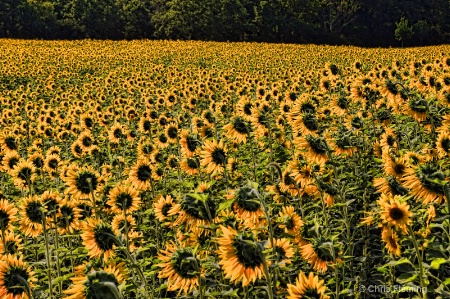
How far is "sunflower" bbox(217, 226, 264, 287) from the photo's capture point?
2564mm

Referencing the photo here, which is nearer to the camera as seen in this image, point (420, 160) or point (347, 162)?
point (420, 160)

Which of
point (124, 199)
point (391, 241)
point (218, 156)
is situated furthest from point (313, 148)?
point (124, 199)

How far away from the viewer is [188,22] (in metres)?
54.0

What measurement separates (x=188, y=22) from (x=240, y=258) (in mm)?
53503

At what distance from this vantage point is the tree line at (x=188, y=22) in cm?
5356

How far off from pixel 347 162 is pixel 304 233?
3175 millimetres

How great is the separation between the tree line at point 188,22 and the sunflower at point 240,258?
172 ft

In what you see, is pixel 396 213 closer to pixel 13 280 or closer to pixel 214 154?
pixel 214 154

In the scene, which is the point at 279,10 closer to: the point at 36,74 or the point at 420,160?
the point at 36,74

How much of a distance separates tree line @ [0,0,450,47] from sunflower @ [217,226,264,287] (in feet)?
172

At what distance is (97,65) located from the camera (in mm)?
30781

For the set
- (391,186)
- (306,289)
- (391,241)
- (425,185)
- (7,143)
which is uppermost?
(425,185)

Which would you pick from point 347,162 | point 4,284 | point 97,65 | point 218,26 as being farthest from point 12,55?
point 4,284

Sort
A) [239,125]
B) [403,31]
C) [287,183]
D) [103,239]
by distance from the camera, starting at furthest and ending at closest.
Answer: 1. [403,31]
2. [239,125]
3. [287,183]
4. [103,239]
